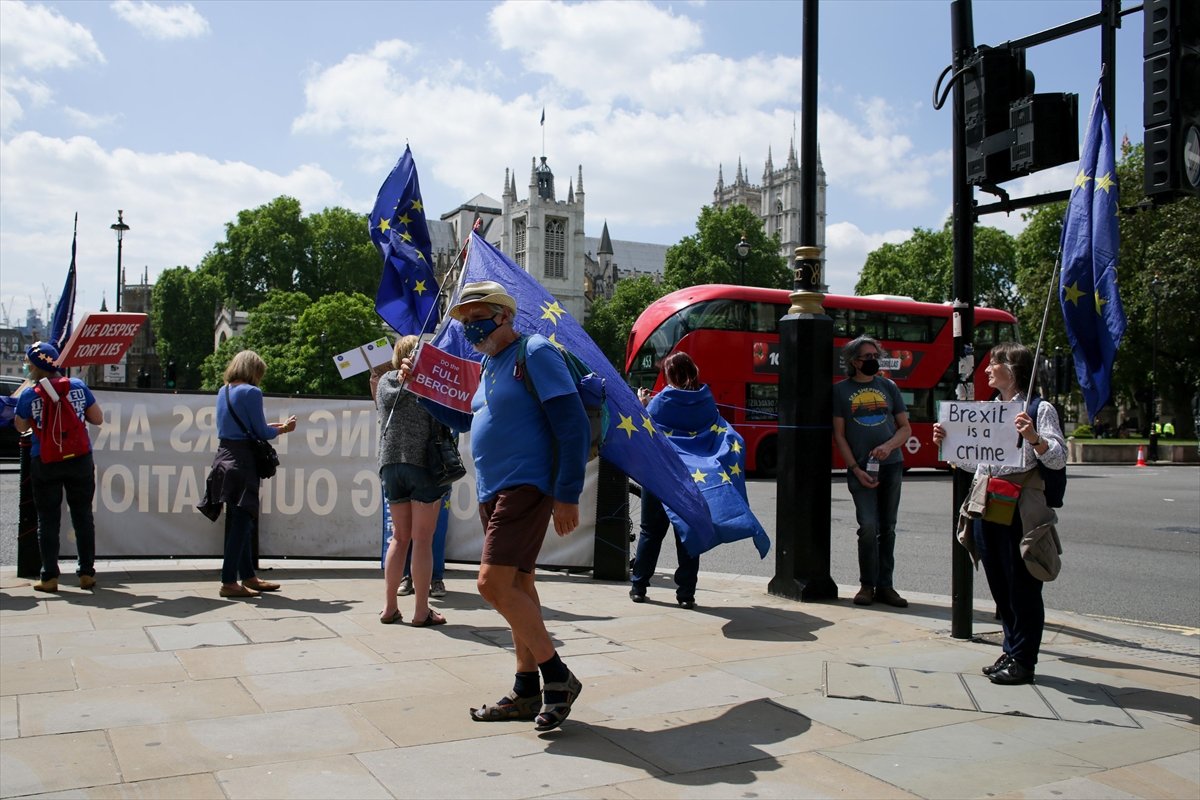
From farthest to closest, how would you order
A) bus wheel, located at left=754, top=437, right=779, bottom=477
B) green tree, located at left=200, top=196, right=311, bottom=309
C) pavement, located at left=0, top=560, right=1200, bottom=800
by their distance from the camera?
1. green tree, located at left=200, top=196, right=311, bottom=309
2. bus wheel, located at left=754, top=437, right=779, bottom=477
3. pavement, located at left=0, top=560, right=1200, bottom=800

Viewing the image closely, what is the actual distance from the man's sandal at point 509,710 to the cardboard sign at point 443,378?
4.62ft

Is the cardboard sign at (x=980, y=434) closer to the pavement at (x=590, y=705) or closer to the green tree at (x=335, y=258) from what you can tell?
the pavement at (x=590, y=705)

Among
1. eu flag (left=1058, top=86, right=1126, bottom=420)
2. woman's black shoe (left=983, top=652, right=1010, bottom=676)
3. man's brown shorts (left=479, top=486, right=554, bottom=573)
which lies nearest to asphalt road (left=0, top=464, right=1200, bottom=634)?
woman's black shoe (left=983, top=652, right=1010, bottom=676)

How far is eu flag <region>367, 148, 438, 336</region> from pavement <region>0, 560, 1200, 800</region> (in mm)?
2130

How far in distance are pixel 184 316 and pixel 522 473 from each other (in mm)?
97994

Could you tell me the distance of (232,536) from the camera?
6.80 m

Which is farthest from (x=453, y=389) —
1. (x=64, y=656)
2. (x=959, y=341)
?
(x=959, y=341)

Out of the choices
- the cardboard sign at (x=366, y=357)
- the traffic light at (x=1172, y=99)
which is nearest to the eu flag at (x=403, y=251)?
the cardboard sign at (x=366, y=357)

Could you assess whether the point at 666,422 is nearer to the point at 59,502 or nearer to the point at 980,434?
the point at 980,434

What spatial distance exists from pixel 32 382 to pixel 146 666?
9.83ft

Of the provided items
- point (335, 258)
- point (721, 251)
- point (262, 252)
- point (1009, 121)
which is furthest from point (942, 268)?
point (1009, 121)

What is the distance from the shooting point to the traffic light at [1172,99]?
4.70m

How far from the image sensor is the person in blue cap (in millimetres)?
6805

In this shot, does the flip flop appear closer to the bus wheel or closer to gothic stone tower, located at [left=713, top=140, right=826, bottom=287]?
the bus wheel
